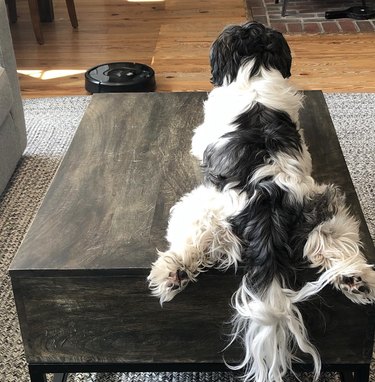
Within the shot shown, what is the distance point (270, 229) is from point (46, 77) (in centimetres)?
262

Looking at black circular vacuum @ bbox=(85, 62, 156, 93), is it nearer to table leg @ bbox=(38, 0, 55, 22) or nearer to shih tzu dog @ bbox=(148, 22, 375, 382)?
table leg @ bbox=(38, 0, 55, 22)

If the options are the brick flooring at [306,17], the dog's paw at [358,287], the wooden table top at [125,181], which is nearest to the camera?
the dog's paw at [358,287]

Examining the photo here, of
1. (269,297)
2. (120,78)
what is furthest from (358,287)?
(120,78)

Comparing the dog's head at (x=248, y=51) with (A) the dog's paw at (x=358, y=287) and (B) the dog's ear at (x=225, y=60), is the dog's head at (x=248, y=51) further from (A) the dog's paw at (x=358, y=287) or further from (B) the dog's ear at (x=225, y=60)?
(A) the dog's paw at (x=358, y=287)

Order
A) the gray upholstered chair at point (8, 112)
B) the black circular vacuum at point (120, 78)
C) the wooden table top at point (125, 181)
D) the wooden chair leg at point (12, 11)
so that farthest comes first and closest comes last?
1. the wooden chair leg at point (12, 11)
2. the black circular vacuum at point (120, 78)
3. the gray upholstered chair at point (8, 112)
4. the wooden table top at point (125, 181)

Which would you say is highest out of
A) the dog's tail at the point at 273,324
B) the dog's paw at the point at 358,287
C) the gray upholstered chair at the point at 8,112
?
the dog's paw at the point at 358,287

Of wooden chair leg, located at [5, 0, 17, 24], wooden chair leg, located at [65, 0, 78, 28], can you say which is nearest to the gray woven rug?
wooden chair leg, located at [65, 0, 78, 28]

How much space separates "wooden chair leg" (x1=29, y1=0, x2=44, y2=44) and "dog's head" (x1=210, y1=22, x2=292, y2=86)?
2.53m

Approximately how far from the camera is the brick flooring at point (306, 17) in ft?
14.0

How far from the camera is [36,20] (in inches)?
165

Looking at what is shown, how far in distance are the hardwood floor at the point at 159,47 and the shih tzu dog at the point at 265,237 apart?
75.8 inches

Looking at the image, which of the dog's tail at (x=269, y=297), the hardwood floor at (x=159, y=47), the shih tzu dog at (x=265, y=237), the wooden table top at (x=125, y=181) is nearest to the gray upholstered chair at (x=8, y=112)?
the wooden table top at (x=125, y=181)

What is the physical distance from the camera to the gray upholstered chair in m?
2.55

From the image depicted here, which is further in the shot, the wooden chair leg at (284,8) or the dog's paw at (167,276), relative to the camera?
the wooden chair leg at (284,8)
